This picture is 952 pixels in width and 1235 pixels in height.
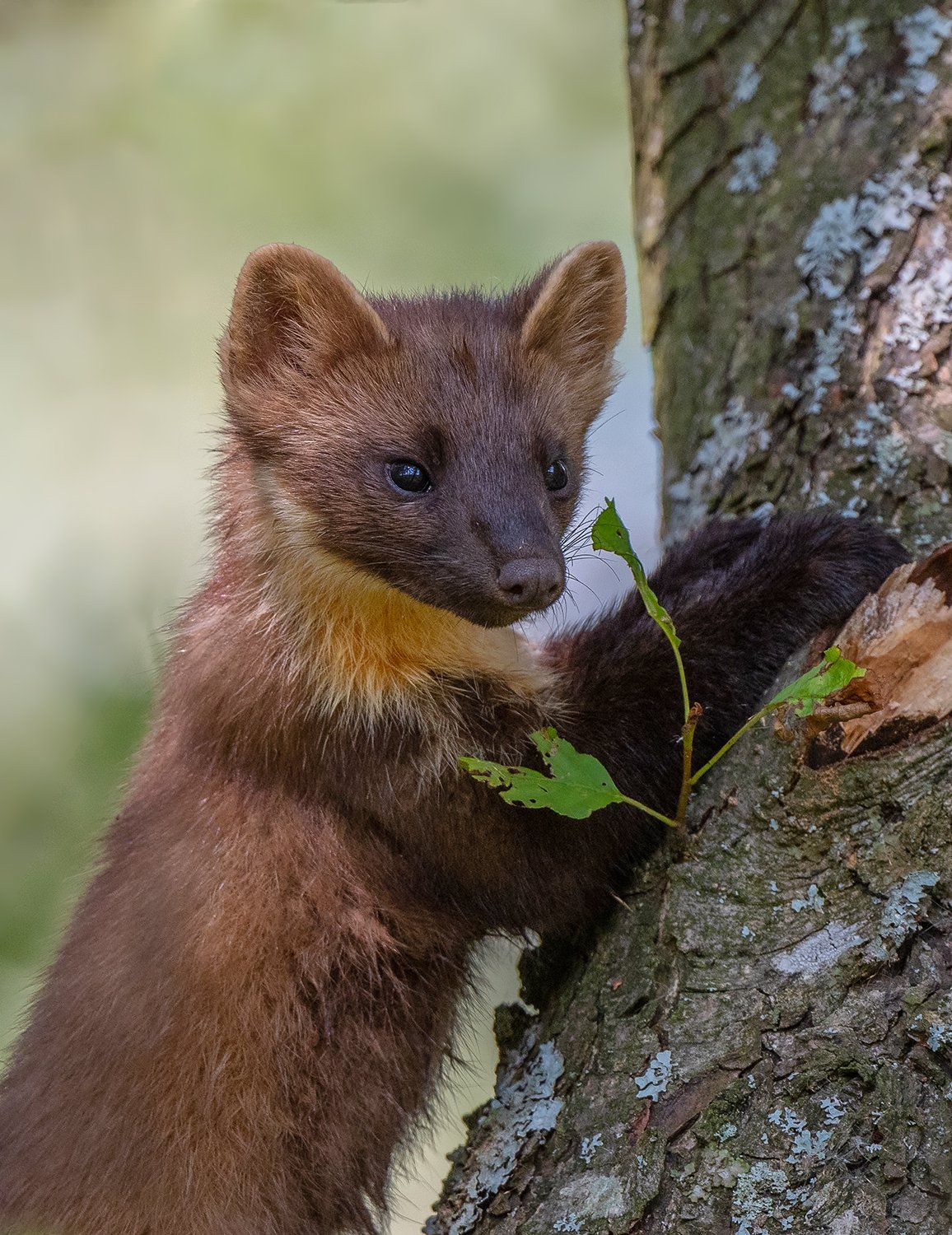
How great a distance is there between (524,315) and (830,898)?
2.51 metres

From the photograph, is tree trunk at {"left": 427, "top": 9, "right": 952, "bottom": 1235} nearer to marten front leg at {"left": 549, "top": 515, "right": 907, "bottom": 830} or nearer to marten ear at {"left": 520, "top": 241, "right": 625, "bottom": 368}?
marten front leg at {"left": 549, "top": 515, "right": 907, "bottom": 830}

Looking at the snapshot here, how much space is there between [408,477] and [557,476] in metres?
0.59

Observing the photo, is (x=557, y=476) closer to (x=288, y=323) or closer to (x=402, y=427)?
(x=402, y=427)

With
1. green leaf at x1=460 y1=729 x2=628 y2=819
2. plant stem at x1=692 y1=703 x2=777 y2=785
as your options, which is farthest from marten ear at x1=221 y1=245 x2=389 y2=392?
plant stem at x1=692 y1=703 x2=777 y2=785

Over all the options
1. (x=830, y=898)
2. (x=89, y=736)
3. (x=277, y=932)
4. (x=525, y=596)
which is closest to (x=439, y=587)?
(x=525, y=596)

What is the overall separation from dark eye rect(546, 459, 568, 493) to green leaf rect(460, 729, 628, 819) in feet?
4.07

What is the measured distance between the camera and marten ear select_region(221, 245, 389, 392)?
4191 millimetres

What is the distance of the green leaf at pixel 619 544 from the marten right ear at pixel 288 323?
4.52ft

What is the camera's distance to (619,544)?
346cm

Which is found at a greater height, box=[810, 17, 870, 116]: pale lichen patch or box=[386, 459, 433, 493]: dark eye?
box=[810, 17, 870, 116]: pale lichen patch

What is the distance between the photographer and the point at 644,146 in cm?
583

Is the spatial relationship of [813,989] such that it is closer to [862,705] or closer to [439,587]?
[862,705]

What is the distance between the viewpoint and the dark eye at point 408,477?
4172mm

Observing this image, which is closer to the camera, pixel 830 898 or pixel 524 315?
pixel 830 898
